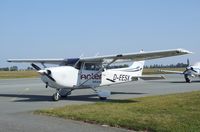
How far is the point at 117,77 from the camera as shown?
2012 centimetres

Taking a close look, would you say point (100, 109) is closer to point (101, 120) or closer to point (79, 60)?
point (101, 120)

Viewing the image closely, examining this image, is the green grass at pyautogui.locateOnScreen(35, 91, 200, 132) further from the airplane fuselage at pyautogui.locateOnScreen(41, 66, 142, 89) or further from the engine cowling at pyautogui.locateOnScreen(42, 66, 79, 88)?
the airplane fuselage at pyautogui.locateOnScreen(41, 66, 142, 89)

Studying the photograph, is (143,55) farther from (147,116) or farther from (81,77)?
(147,116)

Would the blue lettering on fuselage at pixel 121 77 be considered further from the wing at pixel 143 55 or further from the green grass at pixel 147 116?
the green grass at pixel 147 116

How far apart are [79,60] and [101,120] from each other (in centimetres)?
882

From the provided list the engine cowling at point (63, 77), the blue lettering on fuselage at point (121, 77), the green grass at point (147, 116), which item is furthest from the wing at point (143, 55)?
the green grass at point (147, 116)

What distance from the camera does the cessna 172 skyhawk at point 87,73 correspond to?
1698 cm

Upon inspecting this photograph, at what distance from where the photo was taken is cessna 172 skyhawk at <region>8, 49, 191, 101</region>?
1698cm

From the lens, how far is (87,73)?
18.7m

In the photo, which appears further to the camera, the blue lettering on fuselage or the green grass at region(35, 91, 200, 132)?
the blue lettering on fuselage

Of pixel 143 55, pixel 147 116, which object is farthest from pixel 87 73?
pixel 147 116

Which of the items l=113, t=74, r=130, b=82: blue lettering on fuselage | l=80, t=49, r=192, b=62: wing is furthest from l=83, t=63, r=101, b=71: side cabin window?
l=113, t=74, r=130, b=82: blue lettering on fuselage

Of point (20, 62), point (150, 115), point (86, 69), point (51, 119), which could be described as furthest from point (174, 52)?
point (20, 62)

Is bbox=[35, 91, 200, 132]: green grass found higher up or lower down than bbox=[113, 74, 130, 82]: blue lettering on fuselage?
lower down
